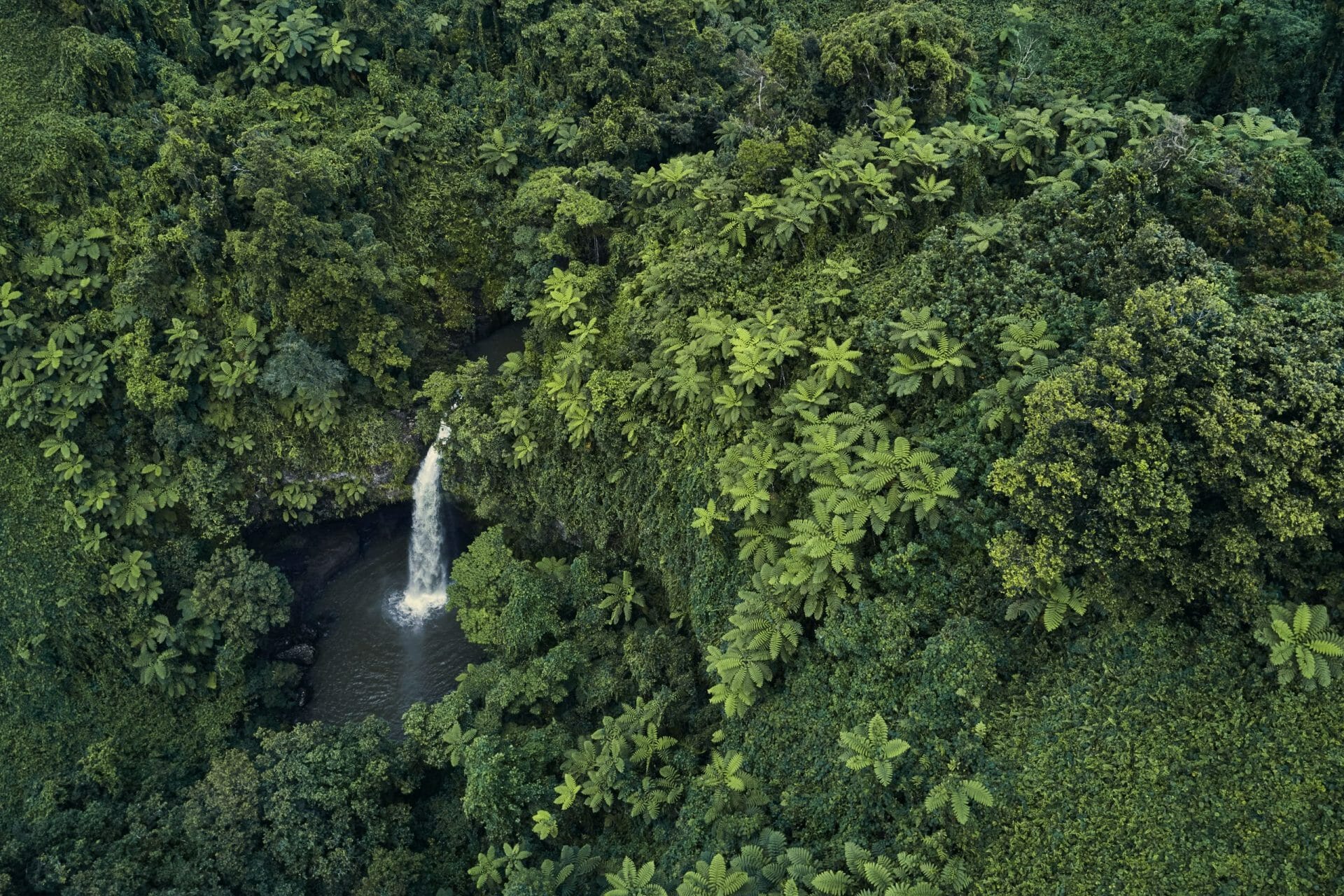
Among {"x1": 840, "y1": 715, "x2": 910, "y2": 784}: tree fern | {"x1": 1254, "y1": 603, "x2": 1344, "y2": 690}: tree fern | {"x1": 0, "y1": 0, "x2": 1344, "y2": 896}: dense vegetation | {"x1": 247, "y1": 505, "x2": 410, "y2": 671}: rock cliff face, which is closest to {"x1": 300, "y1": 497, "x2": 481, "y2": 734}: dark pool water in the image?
{"x1": 247, "y1": 505, "x2": 410, "y2": 671}: rock cliff face

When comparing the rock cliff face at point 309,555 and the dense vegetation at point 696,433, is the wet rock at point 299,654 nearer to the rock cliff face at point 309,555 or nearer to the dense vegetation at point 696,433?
the rock cliff face at point 309,555

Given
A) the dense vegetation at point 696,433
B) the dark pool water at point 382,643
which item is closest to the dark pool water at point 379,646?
the dark pool water at point 382,643

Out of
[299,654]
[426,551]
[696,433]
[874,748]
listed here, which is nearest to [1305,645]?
[874,748]

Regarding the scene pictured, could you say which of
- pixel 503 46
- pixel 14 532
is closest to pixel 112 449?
pixel 14 532

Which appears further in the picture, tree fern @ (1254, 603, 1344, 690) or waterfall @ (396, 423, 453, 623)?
waterfall @ (396, 423, 453, 623)

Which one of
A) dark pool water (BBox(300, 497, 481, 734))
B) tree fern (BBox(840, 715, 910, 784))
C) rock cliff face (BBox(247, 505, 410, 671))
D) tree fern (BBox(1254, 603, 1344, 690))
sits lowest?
dark pool water (BBox(300, 497, 481, 734))

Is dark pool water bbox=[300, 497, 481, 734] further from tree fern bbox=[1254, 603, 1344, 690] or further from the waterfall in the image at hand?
tree fern bbox=[1254, 603, 1344, 690]

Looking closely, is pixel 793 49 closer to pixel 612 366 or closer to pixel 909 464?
pixel 612 366
